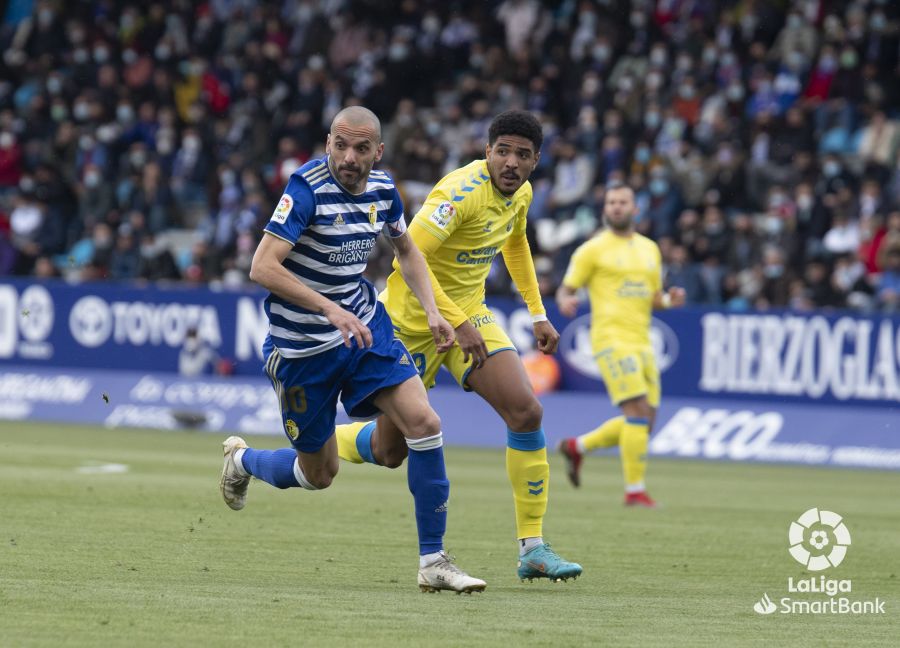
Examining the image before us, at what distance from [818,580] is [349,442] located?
8.93 feet

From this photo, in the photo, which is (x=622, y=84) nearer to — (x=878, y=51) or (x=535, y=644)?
(x=878, y=51)

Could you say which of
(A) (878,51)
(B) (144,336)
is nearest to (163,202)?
(B) (144,336)

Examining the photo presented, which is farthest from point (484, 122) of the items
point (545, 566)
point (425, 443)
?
point (425, 443)

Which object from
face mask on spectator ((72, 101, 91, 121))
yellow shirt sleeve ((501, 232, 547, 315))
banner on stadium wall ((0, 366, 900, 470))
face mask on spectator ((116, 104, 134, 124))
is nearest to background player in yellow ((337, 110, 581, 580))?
yellow shirt sleeve ((501, 232, 547, 315))

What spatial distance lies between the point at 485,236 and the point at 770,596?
2516mm

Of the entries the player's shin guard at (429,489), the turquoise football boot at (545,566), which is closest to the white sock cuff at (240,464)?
the player's shin guard at (429,489)

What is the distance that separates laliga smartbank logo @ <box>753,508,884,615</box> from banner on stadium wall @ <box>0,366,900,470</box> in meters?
6.45

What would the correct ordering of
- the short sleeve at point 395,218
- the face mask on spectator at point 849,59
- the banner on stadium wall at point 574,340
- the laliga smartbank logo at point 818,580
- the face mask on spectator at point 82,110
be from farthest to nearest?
the face mask on spectator at point 82,110, the face mask on spectator at point 849,59, the banner on stadium wall at point 574,340, the short sleeve at point 395,218, the laliga smartbank logo at point 818,580

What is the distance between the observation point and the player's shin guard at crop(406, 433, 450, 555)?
782 centimetres

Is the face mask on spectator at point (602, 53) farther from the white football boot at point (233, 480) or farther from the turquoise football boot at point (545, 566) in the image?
the turquoise football boot at point (545, 566)

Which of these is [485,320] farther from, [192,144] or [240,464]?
[192,144]

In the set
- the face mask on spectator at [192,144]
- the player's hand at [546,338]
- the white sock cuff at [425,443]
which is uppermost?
the face mask on spectator at [192,144]

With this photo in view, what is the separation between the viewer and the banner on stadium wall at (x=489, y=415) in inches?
760

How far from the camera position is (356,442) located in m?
9.23
